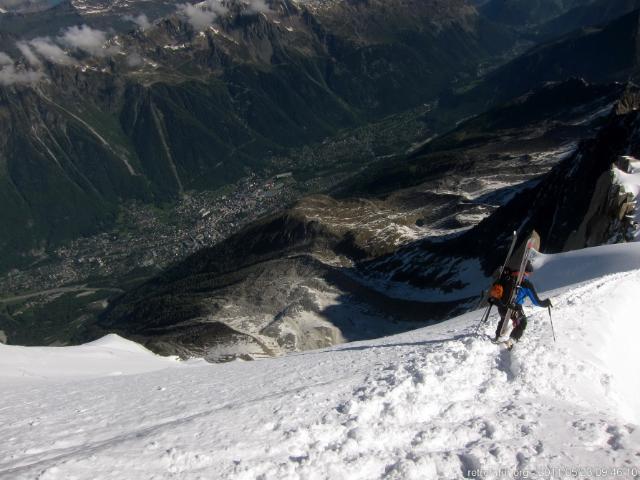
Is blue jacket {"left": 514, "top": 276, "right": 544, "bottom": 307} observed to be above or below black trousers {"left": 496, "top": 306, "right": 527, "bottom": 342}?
above

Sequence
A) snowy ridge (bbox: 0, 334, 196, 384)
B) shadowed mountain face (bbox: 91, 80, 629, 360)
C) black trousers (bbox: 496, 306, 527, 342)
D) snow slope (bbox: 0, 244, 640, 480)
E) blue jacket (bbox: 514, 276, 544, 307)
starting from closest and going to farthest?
snow slope (bbox: 0, 244, 640, 480) → black trousers (bbox: 496, 306, 527, 342) → blue jacket (bbox: 514, 276, 544, 307) → snowy ridge (bbox: 0, 334, 196, 384) → shadowed mountain face (bbox: 91, 80, 629, 360)

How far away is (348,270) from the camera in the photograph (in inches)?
4594

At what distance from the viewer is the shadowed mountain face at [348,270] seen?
9381 centimetres

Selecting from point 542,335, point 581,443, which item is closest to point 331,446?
point 581,443

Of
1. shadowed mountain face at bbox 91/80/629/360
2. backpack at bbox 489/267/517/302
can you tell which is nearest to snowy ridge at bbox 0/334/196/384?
backpack at bbox 489/267/517/302

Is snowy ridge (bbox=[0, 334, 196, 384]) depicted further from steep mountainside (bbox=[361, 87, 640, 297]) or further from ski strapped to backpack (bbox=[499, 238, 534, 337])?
steep mountainside (bbox=[361, 87, 640, 297])

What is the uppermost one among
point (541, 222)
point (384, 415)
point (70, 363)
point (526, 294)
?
point (526, 294)

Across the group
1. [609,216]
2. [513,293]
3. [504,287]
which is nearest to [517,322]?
[513,293]

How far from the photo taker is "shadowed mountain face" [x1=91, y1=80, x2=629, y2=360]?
9381cm

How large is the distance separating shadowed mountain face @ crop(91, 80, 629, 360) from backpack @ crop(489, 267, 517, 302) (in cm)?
6235

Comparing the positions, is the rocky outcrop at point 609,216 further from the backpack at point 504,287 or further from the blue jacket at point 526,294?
the backpack at point 504,287

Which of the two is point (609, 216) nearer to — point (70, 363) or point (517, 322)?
point (517, 322)

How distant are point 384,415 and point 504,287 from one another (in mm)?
7046

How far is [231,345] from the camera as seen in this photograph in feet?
299
